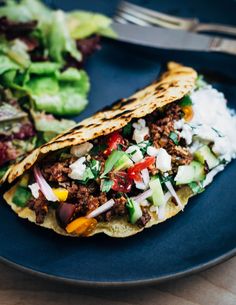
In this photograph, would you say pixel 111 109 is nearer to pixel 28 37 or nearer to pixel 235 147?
pixel 235 147

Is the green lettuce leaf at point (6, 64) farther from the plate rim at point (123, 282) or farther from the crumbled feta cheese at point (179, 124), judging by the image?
the plate rim at point (123, 282)

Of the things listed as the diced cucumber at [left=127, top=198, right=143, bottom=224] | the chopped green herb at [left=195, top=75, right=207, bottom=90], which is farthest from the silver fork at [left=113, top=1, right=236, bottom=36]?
the diced cucumber at [left=127, top=198, right=143, bottom=224]

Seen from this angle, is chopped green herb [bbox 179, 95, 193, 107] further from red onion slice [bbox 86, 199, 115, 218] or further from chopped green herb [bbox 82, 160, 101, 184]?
red onion slice [bbox 86, 199, 115, 218]

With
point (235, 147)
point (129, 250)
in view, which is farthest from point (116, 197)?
point (235, 147)

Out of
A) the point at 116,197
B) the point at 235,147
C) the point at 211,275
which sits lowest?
the point at 211,275

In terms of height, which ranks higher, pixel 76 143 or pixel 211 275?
pixel 76 143

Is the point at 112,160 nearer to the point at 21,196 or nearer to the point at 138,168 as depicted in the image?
the point at 138,168
